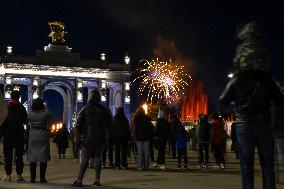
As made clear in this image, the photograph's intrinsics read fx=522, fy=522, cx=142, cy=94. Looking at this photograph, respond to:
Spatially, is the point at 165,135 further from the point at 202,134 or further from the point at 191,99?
the point at 191,99

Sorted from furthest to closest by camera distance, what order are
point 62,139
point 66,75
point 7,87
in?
point 66,75 → point 7,87 → point 62,139

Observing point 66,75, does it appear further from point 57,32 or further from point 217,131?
point 217,131

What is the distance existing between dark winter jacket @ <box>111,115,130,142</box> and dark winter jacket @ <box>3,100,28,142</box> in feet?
15.2

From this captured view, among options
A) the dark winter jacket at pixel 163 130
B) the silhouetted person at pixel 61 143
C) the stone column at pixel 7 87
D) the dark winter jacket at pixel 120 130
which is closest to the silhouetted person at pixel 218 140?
the dark winter jacket at pixel 163 130

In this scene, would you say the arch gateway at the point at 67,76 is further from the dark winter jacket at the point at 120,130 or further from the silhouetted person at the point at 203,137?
the dark winter jacket at the point at 120,130

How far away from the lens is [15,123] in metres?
11.4

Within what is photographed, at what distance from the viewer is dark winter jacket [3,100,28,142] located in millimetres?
11312

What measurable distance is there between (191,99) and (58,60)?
19.8m

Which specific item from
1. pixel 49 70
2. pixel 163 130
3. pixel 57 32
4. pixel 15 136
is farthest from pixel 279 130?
pixel 57 32

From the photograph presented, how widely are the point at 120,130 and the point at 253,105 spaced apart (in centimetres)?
1073

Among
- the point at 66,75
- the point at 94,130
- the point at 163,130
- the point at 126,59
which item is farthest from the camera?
the point at 126,59

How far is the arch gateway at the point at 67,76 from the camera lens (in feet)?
221

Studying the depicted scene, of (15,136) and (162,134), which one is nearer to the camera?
(15,136)

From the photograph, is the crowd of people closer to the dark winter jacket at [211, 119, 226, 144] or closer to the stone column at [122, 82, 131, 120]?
the dark winter jacket at [211, 119, 226, 144]
